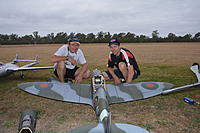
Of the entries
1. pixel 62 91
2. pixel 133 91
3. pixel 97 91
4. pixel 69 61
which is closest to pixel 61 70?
pixel 69 61

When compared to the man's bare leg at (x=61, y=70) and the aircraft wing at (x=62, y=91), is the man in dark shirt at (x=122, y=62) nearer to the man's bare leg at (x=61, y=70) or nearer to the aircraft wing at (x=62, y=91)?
the aircraft wing at (x=62, y=91)

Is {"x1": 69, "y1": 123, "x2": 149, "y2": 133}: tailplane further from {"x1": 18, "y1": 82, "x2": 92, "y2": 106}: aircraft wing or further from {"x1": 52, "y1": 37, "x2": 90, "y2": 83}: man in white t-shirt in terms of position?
{"x1": 52, "y1": 37, "x2": 90, "y2": 83}: man in white t-shirt

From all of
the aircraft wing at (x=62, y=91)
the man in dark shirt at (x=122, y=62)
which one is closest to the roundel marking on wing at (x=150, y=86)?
the man in dark shirt at (x=122, y=62)

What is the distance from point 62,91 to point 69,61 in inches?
55.8

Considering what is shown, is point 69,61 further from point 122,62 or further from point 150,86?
point 150,86

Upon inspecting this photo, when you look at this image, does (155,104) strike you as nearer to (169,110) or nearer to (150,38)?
(169,110)

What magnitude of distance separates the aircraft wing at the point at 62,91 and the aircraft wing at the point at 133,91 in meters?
0.67

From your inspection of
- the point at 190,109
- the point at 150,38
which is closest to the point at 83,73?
the point at 190,109

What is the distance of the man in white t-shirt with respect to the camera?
5352 mm

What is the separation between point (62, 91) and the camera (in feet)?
14.8

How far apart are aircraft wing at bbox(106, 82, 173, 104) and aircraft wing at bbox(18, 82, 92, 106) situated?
0.67 meters

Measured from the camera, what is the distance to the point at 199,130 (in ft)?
11.3

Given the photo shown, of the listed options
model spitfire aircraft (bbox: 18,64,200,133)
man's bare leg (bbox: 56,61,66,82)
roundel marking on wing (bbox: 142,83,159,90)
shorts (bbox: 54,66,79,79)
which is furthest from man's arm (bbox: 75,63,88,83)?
roundel marking on wing (bbox: 142,83,159,90)

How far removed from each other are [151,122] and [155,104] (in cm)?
115
